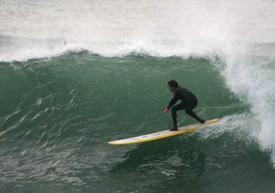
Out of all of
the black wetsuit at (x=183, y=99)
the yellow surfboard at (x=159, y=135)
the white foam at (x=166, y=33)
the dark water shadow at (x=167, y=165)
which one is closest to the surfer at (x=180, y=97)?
the black wetsuit at (x=183, y=99)

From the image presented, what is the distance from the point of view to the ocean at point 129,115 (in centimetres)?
998

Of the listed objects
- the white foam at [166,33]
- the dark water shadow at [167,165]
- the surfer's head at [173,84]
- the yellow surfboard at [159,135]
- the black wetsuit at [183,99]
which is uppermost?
the white foam at [166,33]

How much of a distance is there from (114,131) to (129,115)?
2.99 ft

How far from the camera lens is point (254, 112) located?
490 inches

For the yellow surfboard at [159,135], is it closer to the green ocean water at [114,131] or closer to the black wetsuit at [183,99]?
the green ocean water at [114,131]

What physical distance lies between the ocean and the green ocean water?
26 millimetres

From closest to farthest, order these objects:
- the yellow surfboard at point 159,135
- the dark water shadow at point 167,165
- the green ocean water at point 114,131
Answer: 1. the dark water shadow at point 167,165
2. the green ocean water at point 114,131
3. the yellow surfboard at point 159,135

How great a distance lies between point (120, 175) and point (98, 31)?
44.6 ft

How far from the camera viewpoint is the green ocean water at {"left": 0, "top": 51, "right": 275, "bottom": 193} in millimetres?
9883

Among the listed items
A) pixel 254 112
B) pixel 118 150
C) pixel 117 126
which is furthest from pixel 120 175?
pixel 254 112

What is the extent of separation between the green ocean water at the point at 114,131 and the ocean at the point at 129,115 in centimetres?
3

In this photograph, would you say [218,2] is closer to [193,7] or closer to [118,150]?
[193,7]

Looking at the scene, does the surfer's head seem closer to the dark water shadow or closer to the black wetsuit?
the black wetsuit

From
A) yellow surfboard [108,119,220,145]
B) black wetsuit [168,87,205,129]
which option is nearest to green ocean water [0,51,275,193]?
yellow surfboard [108,119,220,145]
